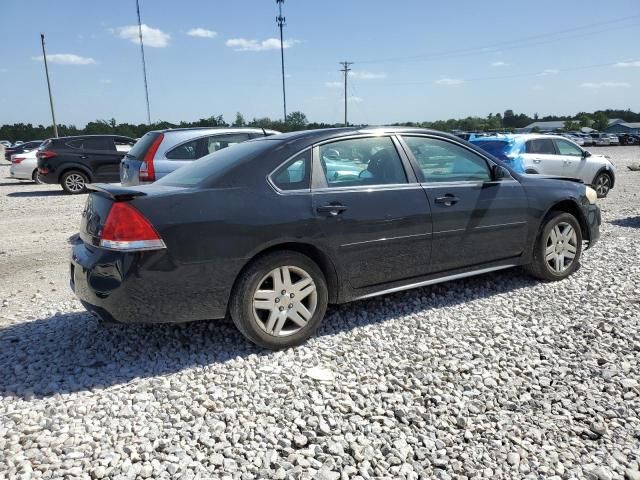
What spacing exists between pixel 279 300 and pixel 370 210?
3.19 ft

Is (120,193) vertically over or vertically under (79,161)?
over

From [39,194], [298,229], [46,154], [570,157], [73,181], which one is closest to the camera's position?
[298,229]

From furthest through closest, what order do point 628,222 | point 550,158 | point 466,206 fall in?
point 550,158 → point 628,222 → point 466,206

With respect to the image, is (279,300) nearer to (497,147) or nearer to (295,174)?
(295,174)

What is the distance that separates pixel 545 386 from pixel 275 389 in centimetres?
163

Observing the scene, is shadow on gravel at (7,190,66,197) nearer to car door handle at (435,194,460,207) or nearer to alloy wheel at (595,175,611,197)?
car door handle at (435,194,460,207)

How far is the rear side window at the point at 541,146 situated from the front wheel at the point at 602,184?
1.69 metres

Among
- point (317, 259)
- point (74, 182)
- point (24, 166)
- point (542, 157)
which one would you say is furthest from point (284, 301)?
point (24, 166)

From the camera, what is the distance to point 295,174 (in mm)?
3881

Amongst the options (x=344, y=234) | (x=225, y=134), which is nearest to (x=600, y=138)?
(x=225, y=134)

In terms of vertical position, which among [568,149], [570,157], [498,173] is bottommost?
[570,157]

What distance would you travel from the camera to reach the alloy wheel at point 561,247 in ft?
17.1

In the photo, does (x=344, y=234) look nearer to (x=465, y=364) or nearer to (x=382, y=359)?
(x=382, y=359)

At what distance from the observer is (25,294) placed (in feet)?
17.5
